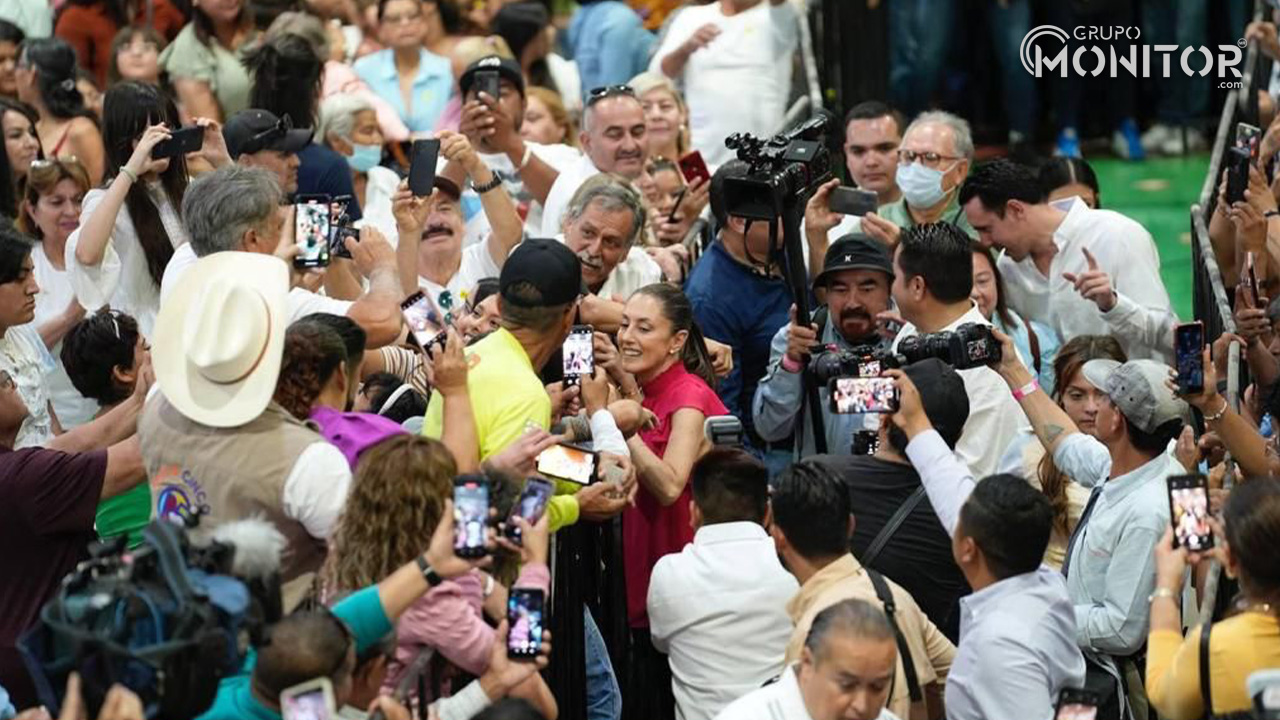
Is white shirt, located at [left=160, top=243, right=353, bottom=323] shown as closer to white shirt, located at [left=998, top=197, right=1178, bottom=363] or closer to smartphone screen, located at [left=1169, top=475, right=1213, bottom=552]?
smartphone screen, located at [left=1169, top=475, right=1213, bottom=552]

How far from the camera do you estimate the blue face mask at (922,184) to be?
909cm

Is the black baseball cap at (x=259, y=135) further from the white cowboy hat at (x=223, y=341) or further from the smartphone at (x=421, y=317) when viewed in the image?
the white cowboy hat at (x=223, y=341)

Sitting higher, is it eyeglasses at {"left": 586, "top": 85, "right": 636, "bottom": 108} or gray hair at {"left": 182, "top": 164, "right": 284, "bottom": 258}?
gray hair at {"left": 182, "top": 164, "right": 284, "bottom": 258}

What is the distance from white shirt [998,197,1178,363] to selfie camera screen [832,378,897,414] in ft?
7.61

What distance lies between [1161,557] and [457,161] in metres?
3.83

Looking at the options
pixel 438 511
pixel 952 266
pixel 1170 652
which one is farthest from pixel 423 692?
pixel 952 266

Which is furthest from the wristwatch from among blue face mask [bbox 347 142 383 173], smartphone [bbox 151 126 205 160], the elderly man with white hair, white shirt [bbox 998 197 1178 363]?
blue face mask [bbox 347 142 383 173]

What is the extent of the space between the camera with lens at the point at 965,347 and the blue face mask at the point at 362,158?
4.07 m

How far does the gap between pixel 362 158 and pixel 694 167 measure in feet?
5.71

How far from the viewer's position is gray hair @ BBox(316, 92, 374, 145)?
10148 mm

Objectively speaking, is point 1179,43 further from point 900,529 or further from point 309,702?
point 309,702

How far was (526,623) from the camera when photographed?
199 inches

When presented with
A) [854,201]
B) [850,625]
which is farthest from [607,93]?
[850,625]

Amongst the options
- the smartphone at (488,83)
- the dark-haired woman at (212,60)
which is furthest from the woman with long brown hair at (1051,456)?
the dark-haired woman at (212,60)
